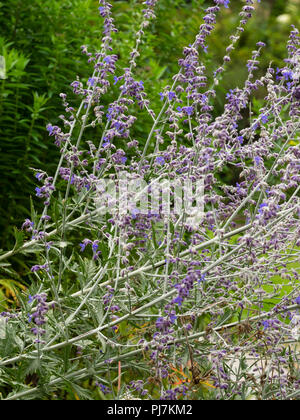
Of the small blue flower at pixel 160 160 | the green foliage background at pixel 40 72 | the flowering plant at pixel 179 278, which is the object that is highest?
the green foliage background at pixel 40 72

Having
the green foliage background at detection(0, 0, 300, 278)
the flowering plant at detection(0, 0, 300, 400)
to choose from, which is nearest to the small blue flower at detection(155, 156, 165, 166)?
the flowering plant at detection(0, 0, 300, 400)

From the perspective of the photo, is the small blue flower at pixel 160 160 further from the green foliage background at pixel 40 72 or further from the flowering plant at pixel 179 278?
the green foliage background at pixel 40 72

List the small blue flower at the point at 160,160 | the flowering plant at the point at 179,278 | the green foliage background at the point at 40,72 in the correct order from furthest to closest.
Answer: the green foliage background at the point at 40,72 < the small blue flower at the point at 160,160 < the flowering plant at the point at 179,278

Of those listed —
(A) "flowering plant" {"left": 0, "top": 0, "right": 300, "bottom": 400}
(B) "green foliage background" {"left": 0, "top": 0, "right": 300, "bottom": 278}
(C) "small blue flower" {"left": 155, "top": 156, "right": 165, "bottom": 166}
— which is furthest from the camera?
(B) "green foliage background" {"left": 0, "top": 0, "right": 300, "bottom": 278}

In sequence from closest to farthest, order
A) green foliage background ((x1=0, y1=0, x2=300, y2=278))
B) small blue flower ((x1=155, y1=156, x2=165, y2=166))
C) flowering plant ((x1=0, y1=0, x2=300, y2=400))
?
flowering plant ((x1=0, y1=0, x2=300, y2=400))
small blue flower ((x1=155, y1=156, x2=165, y2=166))
green foliage background ((x1=0, y1=0, x2=300, y2=278))

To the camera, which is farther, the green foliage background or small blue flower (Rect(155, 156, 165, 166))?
the green foliage background

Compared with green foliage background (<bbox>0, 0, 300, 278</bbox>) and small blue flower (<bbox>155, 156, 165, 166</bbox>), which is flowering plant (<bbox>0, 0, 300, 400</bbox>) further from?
green foliage background (<bbox>0, 0, 300, 278</bbox>)

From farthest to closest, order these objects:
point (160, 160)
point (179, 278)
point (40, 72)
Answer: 1. point (40, 72)
2. point (160, 160)
3. point (179, 278)

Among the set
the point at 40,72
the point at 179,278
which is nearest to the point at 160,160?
the point at 179,278

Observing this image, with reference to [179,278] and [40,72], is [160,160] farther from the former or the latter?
[40,72]

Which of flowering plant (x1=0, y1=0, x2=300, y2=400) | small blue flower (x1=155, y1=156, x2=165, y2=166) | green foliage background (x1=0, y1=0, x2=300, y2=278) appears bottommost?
flowering plant (x1=0, y1=0, x2=300, y2=400)

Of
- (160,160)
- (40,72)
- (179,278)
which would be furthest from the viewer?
(40,72)

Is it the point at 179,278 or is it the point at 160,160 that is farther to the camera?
the point at 160,160

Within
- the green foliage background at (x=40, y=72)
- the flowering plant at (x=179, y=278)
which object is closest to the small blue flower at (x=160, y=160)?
the flowering plant at (x=179, y=278)
